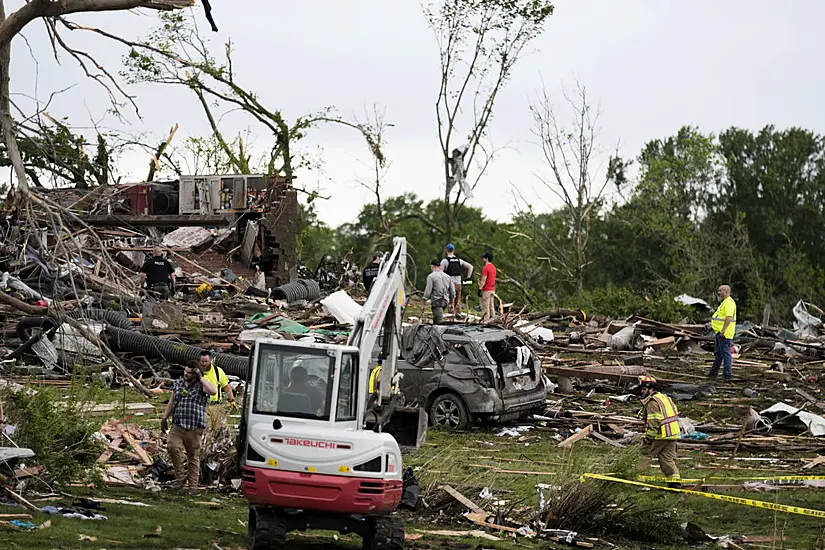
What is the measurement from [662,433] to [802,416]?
693cm

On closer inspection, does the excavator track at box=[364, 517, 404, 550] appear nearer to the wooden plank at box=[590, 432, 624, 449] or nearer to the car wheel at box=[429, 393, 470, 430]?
the wooden plank at box=[590, 432, 624, 449]

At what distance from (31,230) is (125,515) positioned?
3.41 m

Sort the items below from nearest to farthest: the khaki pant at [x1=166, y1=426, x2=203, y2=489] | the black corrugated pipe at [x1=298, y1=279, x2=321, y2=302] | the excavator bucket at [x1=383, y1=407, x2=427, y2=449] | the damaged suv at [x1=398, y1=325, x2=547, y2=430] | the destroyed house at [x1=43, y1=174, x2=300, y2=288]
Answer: the khaki pant at [x1=166, y1=426, x2=203, y2=489], the excavator bucket at [x1=383, y1=407, x2=427, y2=449], the damaged suv at [x1=398, y1=325, x2=547, y2=430], the black corrugated pipe at [x1=298, y1=279, x2=321, y2=302], the destroyed house at [x1=43, y1=174, x2=300, y2=288]

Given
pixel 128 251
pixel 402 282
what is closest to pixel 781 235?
pixel 128 251

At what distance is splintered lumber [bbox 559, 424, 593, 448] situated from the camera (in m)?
18.9

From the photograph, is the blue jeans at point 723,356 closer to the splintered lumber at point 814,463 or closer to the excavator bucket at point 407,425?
the splintered lumber at point 814,463

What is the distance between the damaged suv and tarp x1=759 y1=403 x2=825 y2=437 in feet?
14.7

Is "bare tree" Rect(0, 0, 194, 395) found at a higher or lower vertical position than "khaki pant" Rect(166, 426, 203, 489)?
higher

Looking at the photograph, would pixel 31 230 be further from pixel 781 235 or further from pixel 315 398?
pixel 781 235

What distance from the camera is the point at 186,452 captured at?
1508 cm

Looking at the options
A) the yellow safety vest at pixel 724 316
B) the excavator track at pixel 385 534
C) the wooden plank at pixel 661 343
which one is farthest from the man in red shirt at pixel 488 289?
the excavator track at pixel 385 534

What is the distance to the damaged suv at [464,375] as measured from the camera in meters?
20.0

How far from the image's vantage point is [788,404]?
23047 millimetres

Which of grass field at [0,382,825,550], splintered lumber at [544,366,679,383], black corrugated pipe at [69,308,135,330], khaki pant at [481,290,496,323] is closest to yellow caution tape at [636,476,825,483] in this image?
grass field at [0,382,825,550]
